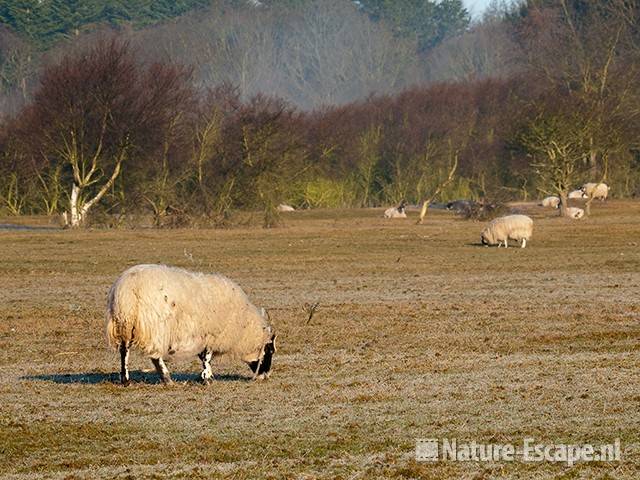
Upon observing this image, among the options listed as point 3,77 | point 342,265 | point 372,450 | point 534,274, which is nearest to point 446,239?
point 342,265

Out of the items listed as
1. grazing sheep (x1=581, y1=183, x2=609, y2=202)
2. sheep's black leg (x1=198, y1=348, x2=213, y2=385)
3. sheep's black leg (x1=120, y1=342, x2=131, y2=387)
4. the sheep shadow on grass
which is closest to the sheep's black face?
the sheep shadow on grass

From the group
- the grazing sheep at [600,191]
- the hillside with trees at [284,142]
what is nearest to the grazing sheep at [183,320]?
the hillside with trees at [284,142]

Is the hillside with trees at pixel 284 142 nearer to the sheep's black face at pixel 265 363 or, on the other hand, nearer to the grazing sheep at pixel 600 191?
the grazing sheep at pixel 600 191

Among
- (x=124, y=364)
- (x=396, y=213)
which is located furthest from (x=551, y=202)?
(x=124, y=364)

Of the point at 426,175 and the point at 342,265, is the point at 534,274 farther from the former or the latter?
the point at 426,175

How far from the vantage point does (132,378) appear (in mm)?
18078

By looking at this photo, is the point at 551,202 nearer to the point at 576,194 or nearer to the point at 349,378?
the point at 576,194

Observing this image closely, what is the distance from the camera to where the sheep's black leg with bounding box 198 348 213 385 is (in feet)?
57.4

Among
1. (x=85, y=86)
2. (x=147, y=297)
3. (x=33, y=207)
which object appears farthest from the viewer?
(x=33, y=207)

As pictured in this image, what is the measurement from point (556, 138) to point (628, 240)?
19.4m

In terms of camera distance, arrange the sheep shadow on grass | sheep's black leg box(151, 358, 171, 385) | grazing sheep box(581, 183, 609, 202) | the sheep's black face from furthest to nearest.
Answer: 1. grazing sheep box(581, 183, 609, 202)
2. the sheep's black face
3. the sheep shadow on grass
4. sheep's black leg box(151, 358, 171, 385)

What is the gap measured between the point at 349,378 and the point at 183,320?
2.32m

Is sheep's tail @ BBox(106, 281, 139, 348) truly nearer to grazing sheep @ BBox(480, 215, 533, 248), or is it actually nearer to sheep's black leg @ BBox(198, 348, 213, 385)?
sheep's black leg @ BBox(198, 348, 213, 385)

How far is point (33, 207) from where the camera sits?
7488 cm
